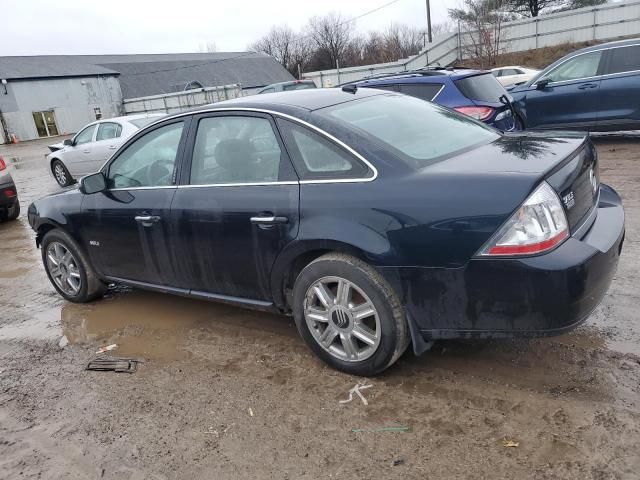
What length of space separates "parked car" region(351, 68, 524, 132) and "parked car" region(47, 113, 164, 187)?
5899mm

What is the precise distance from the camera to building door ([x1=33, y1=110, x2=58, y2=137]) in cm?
4078

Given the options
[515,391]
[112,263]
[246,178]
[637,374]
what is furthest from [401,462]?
[112,263]

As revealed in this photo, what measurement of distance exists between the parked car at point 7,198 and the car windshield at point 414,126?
770 centimetres

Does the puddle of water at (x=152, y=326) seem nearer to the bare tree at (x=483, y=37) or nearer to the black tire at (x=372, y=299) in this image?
the black tire at (x=372, y=299)

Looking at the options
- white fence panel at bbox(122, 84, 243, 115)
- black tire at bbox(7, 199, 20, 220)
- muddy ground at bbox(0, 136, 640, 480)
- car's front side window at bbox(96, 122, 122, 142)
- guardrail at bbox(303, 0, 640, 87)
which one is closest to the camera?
→ muddy ground at bbox(0, 136, 640, 480)

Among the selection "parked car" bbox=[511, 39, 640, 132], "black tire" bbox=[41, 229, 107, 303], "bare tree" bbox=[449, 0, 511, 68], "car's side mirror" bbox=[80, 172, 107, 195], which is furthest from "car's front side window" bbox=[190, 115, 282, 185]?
"bare tree" bbox=[449, 0, 511, 68]

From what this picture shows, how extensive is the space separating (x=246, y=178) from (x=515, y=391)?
204 centimetres

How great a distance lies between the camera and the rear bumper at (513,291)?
2574 millimetres

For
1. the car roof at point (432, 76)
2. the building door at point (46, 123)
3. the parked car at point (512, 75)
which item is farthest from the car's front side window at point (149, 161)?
the building door at point (46, 123)

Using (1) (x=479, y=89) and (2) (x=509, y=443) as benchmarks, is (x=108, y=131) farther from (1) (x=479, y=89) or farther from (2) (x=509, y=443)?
(2) (x=509, y=443)

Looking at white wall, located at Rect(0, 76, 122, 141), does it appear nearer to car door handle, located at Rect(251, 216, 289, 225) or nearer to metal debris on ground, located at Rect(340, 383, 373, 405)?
car door handle, located at Rect(251, 216, 289, 225)

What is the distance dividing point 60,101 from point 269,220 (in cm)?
4470

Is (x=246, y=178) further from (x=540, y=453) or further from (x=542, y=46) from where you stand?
(x=542, y=46)

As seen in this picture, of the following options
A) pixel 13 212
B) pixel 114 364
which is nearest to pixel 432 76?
pixel 114 364
